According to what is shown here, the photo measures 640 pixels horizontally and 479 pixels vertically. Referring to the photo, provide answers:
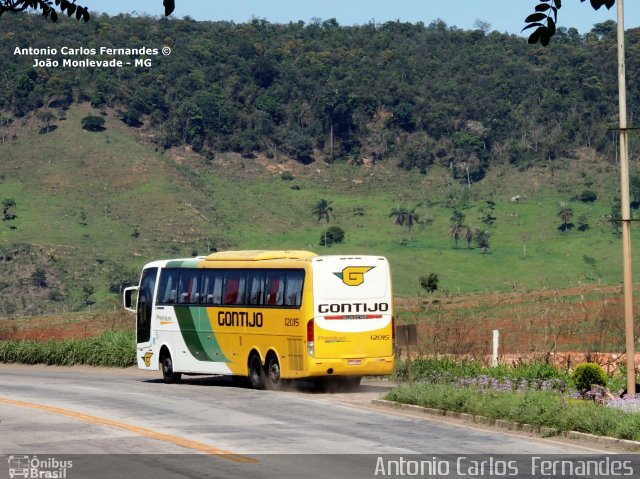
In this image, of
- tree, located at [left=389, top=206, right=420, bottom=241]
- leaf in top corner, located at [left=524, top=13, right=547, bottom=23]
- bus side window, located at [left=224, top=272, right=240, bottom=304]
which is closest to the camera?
leaf in top corner, located at [left=524, top=13, right=547, bottom=23]

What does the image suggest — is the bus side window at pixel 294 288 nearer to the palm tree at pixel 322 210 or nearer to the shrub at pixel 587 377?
the shrub at pixel 587 377

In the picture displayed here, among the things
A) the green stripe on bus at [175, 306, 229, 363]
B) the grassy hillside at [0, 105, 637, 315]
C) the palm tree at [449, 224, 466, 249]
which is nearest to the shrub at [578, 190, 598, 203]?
the grassy hillside at [0, 105, 637, 315]

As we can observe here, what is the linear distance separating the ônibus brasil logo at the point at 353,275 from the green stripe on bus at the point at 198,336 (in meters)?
4.46

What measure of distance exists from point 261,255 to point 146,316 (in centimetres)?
569

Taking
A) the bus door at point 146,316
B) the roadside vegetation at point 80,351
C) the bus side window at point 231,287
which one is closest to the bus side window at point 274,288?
the bus side window at point 231,287

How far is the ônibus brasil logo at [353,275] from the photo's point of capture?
30.6 metres

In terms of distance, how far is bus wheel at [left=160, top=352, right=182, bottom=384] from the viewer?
35.3 m

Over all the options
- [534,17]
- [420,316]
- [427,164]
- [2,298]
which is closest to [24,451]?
[534,17]

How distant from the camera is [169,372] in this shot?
3553 cm

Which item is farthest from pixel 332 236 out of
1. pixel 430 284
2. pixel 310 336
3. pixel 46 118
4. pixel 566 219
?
pixel 310 336

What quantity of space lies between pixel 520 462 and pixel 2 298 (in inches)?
4893

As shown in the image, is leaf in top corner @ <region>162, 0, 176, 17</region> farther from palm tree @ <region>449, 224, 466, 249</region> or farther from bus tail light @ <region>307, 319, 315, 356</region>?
palm tree @ <region>449, 224, 466, 249</region>

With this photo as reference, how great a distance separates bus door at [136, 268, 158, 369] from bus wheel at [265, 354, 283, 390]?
586 cm

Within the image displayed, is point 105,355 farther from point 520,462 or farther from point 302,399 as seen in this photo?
point 520,462
